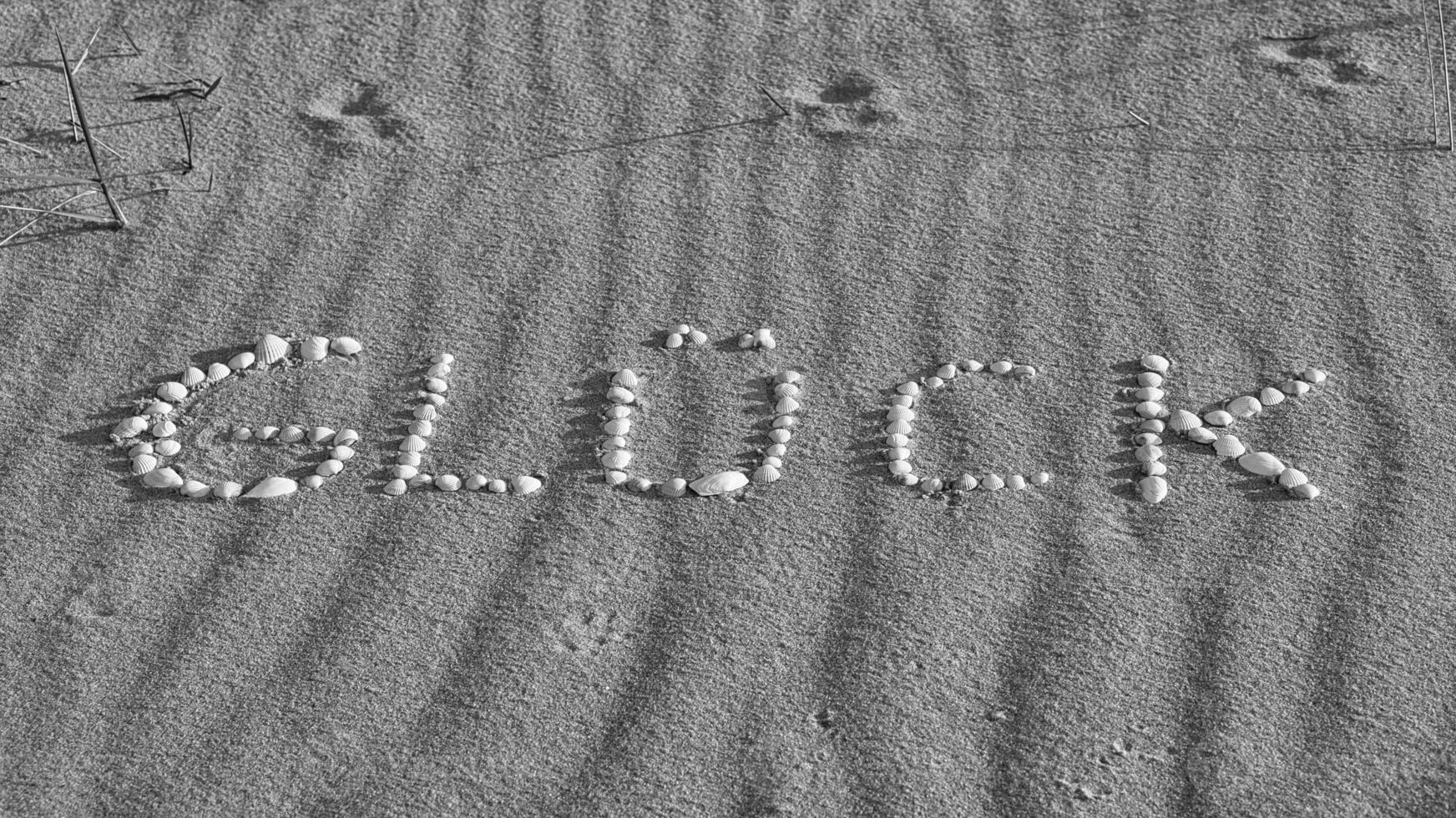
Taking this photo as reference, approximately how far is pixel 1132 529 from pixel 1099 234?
0.85 m

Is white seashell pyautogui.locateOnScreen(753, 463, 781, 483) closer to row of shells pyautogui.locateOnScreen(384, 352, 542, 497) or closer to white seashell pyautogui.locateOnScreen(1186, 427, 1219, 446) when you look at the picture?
row of shells pyautogui.locateOnScreen(384, 352, 542, 497)

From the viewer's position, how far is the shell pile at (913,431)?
2549 millimetres

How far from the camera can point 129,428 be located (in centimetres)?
269

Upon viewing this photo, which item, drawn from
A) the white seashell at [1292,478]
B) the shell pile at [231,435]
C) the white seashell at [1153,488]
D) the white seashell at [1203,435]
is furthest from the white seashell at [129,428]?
the white seashell at [1292,478]

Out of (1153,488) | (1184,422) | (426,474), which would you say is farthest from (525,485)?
(1184,422)

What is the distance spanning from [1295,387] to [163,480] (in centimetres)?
227

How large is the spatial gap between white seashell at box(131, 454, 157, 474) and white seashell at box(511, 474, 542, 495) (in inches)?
28.3

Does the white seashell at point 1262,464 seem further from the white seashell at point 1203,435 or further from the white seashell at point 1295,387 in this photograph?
the white seashell at point 1295,387

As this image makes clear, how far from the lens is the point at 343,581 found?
7.90 ft

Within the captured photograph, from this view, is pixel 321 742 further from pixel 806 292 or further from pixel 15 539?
pixel 806 292

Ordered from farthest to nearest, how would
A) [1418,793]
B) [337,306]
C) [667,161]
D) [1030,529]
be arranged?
[667,161] → [337,306] → [1030,529] → [1418,793]

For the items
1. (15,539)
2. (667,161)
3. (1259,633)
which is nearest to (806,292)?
(667,161)

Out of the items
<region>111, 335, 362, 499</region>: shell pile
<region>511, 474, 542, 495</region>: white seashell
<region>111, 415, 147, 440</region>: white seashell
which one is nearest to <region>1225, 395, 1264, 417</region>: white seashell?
<region>511, 474, 542, 495</region>: white seashell

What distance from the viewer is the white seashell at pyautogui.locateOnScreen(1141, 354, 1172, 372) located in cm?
276
